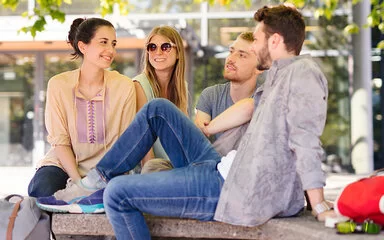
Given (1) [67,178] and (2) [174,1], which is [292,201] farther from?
(2) [174,1]

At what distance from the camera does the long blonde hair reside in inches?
175

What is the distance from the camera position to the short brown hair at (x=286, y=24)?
3154 mm

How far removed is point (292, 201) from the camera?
127 inches

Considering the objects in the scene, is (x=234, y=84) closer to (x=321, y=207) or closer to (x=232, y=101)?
(x=232, y=101)

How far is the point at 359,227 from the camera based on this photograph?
2779mm

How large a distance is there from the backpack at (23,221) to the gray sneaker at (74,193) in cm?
13

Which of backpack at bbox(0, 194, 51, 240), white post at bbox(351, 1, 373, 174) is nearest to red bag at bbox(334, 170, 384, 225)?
backpack at bbox(0, 194, 51, 240)

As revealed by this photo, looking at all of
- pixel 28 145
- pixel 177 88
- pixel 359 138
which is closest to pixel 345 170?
pixel 359 138

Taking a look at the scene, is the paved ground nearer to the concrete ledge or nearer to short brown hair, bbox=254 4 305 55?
the concrete ledge

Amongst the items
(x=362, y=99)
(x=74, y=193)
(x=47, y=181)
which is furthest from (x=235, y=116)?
(x=362, y=99)

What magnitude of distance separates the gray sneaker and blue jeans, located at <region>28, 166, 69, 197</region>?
303 millimetres

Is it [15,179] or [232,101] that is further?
[15,179]

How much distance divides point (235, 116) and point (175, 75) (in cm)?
107

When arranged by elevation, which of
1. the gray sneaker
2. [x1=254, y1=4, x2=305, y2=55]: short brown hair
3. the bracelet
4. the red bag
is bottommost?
the gray sneaker
